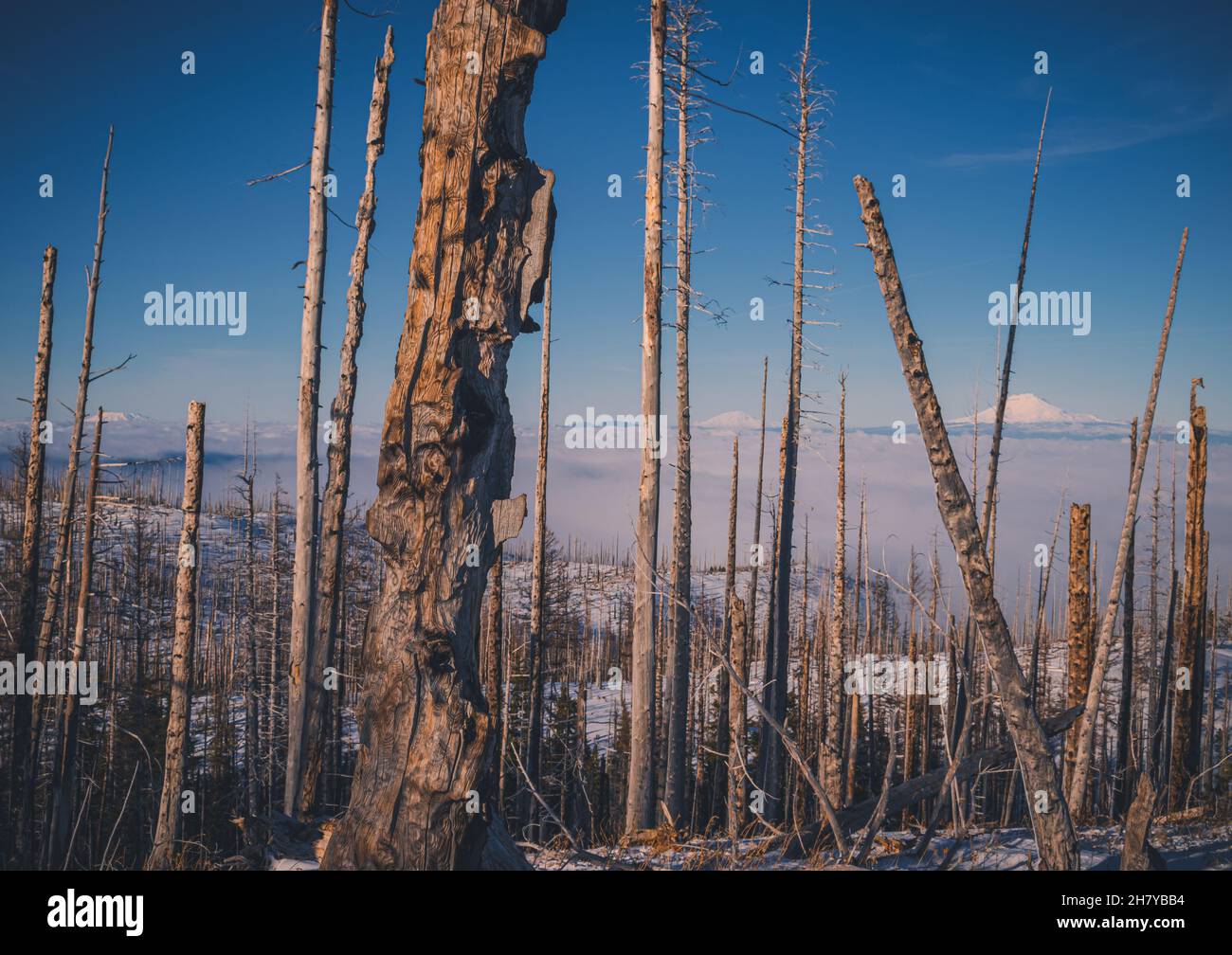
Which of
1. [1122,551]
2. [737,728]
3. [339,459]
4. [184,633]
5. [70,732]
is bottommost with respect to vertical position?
[70,732]

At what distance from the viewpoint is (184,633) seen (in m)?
11.9

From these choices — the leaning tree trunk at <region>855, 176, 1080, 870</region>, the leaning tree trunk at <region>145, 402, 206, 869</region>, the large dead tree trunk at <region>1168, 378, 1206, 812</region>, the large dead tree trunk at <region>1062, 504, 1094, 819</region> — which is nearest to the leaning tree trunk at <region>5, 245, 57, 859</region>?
the leaning tree trunk at <region>145, 402, 206, 869</region>

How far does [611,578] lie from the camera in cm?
7756

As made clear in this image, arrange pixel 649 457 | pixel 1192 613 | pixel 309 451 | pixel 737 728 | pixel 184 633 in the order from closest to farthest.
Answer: pixel 737 728 → pixel 649 457 → pixel 309 451 → pixel 184 633 → pixel 1192 613

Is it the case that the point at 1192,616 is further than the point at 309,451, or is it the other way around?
the point at 1192,616

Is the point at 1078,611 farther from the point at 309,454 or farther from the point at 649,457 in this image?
the point at 309,454

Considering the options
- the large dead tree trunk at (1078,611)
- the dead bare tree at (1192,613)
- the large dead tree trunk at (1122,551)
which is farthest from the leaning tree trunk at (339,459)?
the dead bare tree at (1192,613)

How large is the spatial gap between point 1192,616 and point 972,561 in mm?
18648

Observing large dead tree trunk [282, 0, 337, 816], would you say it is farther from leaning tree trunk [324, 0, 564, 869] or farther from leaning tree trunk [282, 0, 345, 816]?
leaning tree trunk [324, 0, 564, 869]

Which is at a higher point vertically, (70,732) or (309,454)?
(309,454)

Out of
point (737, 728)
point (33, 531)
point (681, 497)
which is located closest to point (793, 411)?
point (681, 497)

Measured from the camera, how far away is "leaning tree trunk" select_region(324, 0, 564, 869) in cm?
336

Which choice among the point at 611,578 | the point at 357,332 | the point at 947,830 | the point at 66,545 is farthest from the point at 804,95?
the point at 611,578
